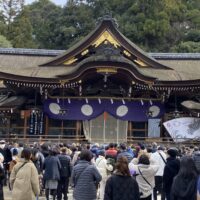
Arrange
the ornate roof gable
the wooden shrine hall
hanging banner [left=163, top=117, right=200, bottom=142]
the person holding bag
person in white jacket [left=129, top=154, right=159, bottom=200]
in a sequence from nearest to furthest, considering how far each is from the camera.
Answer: the person holding bag
person in white jacket [left=129, top=154, right=159, bottom=200]
hanging banner [left=163, top=117, right=200, bottom=142]
the wooden shrine hall
the ornate roof gable

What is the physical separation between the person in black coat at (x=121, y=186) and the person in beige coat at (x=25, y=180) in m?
1.89

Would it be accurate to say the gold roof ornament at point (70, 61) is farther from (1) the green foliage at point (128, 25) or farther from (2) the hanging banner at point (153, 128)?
(1) the green foliage at point (128, 25)

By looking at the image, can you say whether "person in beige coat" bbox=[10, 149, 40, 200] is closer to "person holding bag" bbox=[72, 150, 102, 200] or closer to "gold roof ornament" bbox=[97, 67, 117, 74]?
"person holding bag" bbox=[72, 150, 102, 200]

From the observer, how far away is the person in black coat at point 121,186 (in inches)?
244

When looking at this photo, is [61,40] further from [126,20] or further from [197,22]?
[197,22]

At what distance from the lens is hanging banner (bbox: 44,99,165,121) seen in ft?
80.5

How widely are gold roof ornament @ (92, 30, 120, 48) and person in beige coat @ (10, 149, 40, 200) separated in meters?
17.8

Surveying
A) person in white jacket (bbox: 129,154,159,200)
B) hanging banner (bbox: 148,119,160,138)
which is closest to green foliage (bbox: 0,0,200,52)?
hanging banner (bbox: 148,119,160,138)

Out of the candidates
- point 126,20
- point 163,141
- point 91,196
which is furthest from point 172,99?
point 126,20

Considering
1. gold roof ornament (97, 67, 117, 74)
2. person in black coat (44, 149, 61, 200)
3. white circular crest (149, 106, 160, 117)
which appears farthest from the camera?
white circular crest (149, 106, 160, 117)

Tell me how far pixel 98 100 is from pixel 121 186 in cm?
1838

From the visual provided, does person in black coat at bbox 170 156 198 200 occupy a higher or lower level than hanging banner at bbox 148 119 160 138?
lower

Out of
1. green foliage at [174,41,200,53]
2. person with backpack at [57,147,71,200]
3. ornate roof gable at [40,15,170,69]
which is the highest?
green foliage at [174,41,200,53]

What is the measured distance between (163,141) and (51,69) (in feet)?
24.3
